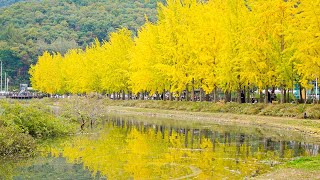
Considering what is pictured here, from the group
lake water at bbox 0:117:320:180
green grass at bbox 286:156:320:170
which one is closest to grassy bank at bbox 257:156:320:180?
green grass at bbox 286:156:320:170

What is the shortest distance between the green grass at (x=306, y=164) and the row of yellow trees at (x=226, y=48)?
12.8 meters

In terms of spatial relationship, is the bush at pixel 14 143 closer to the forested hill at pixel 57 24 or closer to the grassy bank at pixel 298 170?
the grassy bank at pixel 298 170

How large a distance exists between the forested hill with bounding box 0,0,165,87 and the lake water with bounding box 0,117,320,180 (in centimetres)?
8596

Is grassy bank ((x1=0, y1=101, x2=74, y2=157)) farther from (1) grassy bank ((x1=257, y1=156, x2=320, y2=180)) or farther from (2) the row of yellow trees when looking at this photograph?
(2) the row of yellow trees

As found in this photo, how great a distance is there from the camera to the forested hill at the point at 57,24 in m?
114

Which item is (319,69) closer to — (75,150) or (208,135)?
(208,135)

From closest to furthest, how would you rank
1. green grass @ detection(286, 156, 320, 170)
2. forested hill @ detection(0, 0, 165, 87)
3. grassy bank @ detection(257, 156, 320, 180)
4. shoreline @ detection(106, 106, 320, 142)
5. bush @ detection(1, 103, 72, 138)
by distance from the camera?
grassy bank @ detection(257, 156, 320, 180), green grass @ detection(286, 156, 320, 170), bush @ detection(1, 103, 72, 138), shoreline @ detection(106, 106, 320, 142), forested hill @ detection(0, 0, 165, 87)

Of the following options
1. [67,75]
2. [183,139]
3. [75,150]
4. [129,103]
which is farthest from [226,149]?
[67,75]

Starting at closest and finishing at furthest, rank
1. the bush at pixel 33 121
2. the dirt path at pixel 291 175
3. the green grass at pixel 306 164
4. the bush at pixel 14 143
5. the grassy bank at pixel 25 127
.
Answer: the dirt path at pixel 291 175 < the green grass at pixel 306 164 < the bush at pixel 14 143 < the grassy bank at pixel 25 127 < the bush at pixel 33 121

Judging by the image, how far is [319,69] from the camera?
3130 cm

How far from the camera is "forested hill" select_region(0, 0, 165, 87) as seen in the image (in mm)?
114188

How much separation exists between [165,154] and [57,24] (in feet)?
415

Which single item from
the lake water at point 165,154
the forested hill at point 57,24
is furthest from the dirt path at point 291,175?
the forested hill at point 57,24

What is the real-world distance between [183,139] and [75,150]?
6730 millimetres
